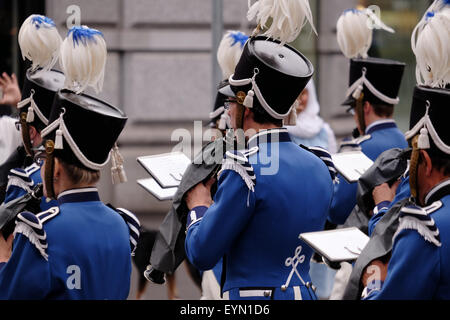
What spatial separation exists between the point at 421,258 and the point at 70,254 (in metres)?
1.32

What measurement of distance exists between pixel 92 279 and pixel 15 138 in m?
2.06

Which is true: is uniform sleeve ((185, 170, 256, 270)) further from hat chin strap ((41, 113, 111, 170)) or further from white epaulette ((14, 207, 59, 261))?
white epaulette ((14, 207, 59, 261))

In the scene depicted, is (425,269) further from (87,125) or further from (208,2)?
(208,2)

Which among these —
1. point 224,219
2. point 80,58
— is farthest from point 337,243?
point 80,58

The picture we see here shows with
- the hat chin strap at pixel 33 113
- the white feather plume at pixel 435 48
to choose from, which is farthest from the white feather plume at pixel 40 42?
the white feather plume at pixel 435 48

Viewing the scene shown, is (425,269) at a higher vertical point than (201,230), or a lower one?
higher

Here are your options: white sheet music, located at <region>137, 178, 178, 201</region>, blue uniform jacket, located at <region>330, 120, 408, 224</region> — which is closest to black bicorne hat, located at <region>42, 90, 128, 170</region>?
white sheet music, located at <region>137, 178, 178, 201</region>

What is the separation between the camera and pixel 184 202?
434cm

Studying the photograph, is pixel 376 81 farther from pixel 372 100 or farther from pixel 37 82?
pixel 37 82

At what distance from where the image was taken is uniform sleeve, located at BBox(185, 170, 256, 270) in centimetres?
379

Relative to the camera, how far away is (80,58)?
3.91 metres

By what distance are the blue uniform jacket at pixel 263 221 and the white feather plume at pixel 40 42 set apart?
1365mm
